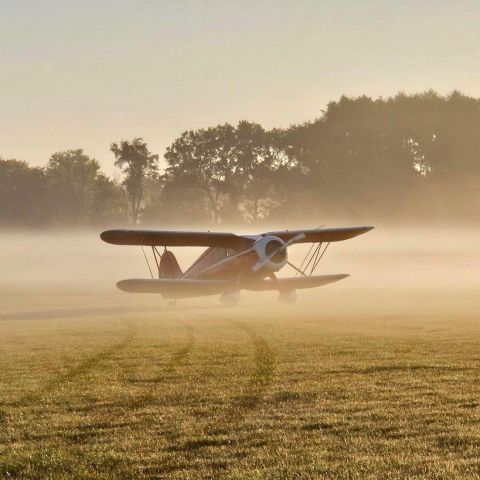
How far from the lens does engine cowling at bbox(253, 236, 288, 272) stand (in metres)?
48.1

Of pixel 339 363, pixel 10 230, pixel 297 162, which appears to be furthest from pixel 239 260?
pixel 10 230

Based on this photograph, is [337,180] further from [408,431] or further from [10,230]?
[408,431]

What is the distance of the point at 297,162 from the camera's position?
118625 mm

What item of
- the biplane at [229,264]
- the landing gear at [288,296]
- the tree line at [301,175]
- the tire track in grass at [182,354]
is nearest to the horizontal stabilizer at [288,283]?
the biplane at [229,264]

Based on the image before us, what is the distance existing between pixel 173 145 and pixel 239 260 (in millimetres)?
81765

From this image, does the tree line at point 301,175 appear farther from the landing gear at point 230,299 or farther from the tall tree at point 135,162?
the landing gear at point 230,299

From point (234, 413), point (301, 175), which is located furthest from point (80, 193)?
point (234, 413)

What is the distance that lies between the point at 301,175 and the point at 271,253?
2668 inches

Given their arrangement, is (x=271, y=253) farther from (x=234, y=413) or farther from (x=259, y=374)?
(x=234, y=413)

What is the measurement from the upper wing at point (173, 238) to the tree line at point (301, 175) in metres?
59.5

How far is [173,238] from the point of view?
4809 centimetres

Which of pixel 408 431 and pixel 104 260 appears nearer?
Result: pixel 408 431

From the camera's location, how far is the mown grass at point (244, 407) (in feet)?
35.3

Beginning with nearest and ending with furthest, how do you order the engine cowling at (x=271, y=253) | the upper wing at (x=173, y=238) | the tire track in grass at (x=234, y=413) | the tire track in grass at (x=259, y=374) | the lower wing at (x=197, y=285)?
the tire track in grass at (x=234, y=413), the tire track in grass at (x=259, y=374), the upper wing at (x=173, y=238), the lower wing at (x=197, y=285), the engine cowling at (x=271, y=253)
